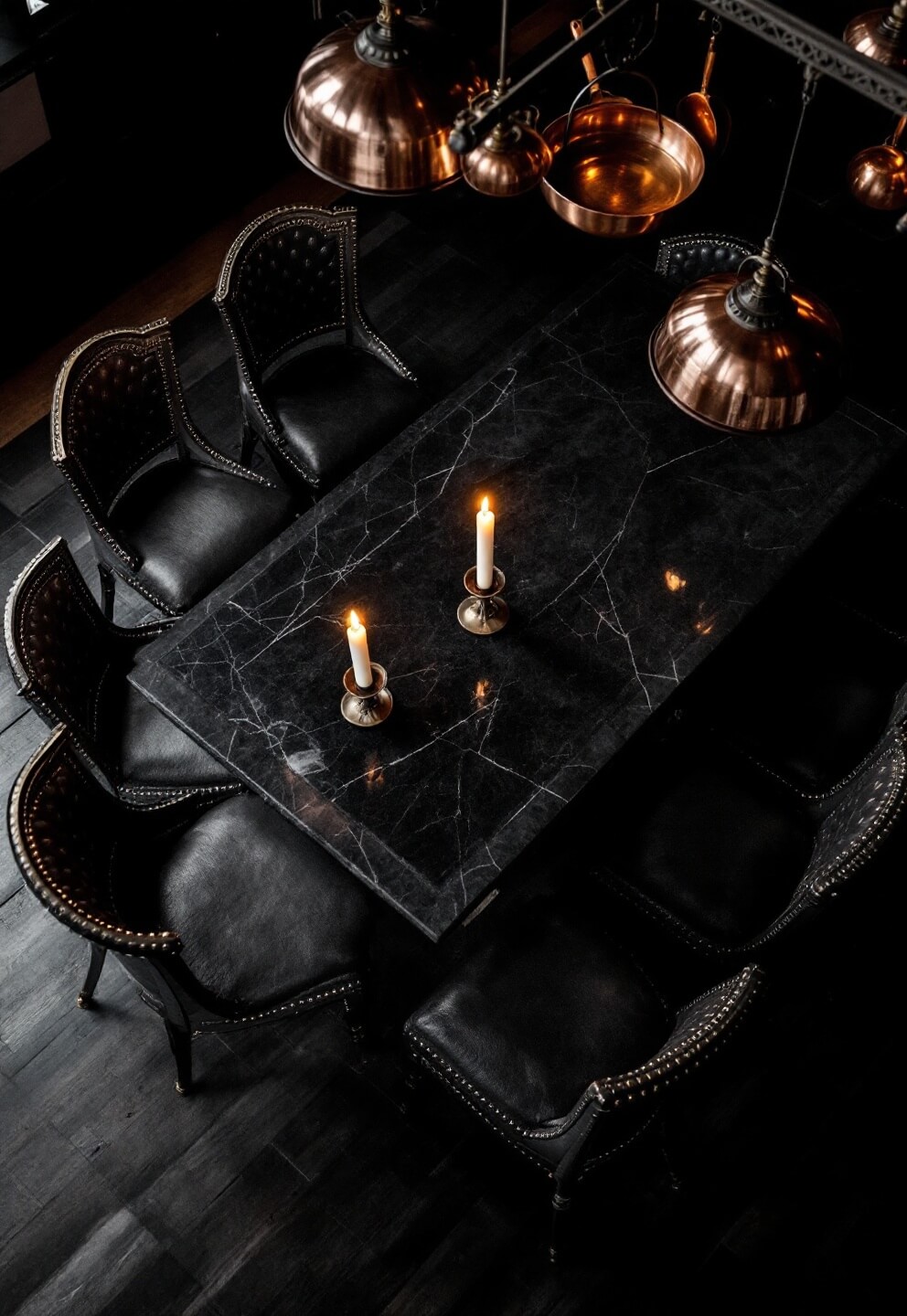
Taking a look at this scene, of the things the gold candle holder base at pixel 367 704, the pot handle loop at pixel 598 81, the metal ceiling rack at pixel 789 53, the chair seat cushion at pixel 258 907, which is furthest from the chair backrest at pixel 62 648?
the metal ceiling rack at pixel 789 53

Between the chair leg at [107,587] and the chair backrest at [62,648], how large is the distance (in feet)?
1.35

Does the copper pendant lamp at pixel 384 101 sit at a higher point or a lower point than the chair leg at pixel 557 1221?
higher

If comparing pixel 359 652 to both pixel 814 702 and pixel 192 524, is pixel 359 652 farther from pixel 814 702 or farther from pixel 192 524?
pixel 814 702

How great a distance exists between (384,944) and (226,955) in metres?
0.65

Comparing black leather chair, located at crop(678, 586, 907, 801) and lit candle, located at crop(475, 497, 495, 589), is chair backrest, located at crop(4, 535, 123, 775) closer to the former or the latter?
lit candle, located at crop(475, 497, 495, 589)

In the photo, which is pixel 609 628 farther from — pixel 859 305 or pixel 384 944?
pixel 859 305

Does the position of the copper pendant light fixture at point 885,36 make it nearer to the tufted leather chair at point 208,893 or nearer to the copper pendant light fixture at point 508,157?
the copper pendant light fixture at point 508,157

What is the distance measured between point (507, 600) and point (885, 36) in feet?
4.73

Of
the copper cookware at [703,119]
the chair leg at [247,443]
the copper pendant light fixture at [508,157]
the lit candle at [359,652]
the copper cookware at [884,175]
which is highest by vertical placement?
the copper pendant light fixture at [508,157]

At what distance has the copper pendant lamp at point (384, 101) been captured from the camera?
185cm

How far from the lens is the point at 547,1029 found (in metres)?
2.79

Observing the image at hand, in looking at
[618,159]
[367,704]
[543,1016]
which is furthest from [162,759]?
[618,159]

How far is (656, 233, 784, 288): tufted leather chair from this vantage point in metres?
3.63

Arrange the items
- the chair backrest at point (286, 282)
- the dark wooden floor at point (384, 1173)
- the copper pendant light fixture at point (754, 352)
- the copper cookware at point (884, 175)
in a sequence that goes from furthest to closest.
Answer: the chair backrest at point (286, 282) < the dark wooden floor at point (384, 1173) < the copper cookware at point (884, 175) < the copper pendant light fixture at point (754, 352)
